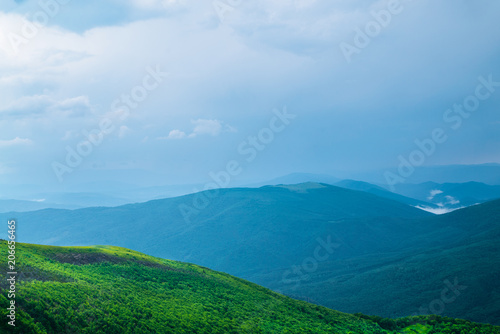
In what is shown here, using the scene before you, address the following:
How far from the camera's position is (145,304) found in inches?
1695

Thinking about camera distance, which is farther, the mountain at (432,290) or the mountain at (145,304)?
the mountain at (432,290)

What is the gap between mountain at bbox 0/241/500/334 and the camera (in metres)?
32.3

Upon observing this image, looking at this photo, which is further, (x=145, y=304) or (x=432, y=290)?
(x=432, y=290)

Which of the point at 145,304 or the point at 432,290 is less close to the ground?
the point at 145,304

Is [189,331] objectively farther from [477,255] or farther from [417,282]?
[477,255]

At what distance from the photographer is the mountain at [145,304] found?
Answer: 32281mm

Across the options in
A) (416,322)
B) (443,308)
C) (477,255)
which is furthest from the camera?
(477,255)

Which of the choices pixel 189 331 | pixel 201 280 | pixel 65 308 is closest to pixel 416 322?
pixel 201 280

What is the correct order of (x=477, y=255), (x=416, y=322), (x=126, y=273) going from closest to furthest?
(x=126, y=273)
(x=416, y=322)
(x=477, y=255)

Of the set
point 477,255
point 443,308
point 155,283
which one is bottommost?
point 443,308

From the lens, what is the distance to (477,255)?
189875 mm

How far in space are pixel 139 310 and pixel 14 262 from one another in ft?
49.7

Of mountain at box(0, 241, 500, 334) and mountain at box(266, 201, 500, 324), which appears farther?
mountain at box(266, 201, 500, 324)

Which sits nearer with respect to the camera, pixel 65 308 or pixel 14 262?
pixel 65 308
